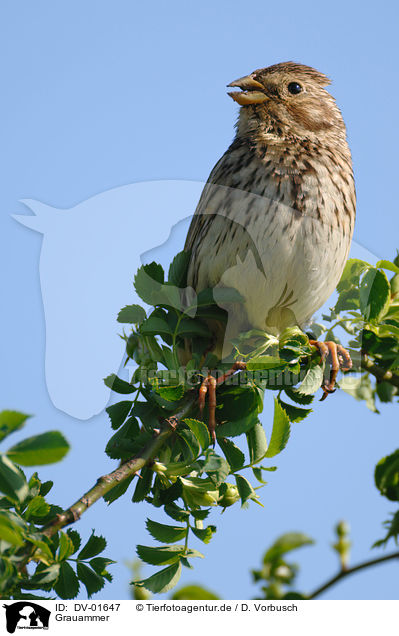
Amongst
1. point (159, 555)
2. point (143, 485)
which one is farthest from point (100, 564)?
point (143, 485)

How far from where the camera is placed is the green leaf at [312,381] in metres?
2.52

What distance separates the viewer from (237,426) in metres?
2.49

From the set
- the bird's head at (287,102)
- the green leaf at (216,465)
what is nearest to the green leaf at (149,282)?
the green leaf at (216,465)

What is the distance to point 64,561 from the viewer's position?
2.11 metres

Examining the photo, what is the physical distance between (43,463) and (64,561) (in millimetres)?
814

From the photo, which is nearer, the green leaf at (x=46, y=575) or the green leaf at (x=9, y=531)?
the green leaf at (x=9, y=531)

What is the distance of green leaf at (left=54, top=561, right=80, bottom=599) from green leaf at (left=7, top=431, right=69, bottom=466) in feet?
2.86

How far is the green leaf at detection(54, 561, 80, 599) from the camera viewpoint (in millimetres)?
2174

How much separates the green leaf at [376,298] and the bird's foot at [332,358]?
0.65ft

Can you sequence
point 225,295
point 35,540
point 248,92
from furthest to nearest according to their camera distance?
point 248,92 < point 225,295 < point 35,540

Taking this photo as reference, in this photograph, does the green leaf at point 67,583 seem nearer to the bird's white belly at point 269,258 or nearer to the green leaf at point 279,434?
the green leaf at point 279,434

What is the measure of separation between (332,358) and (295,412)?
0.86ft
